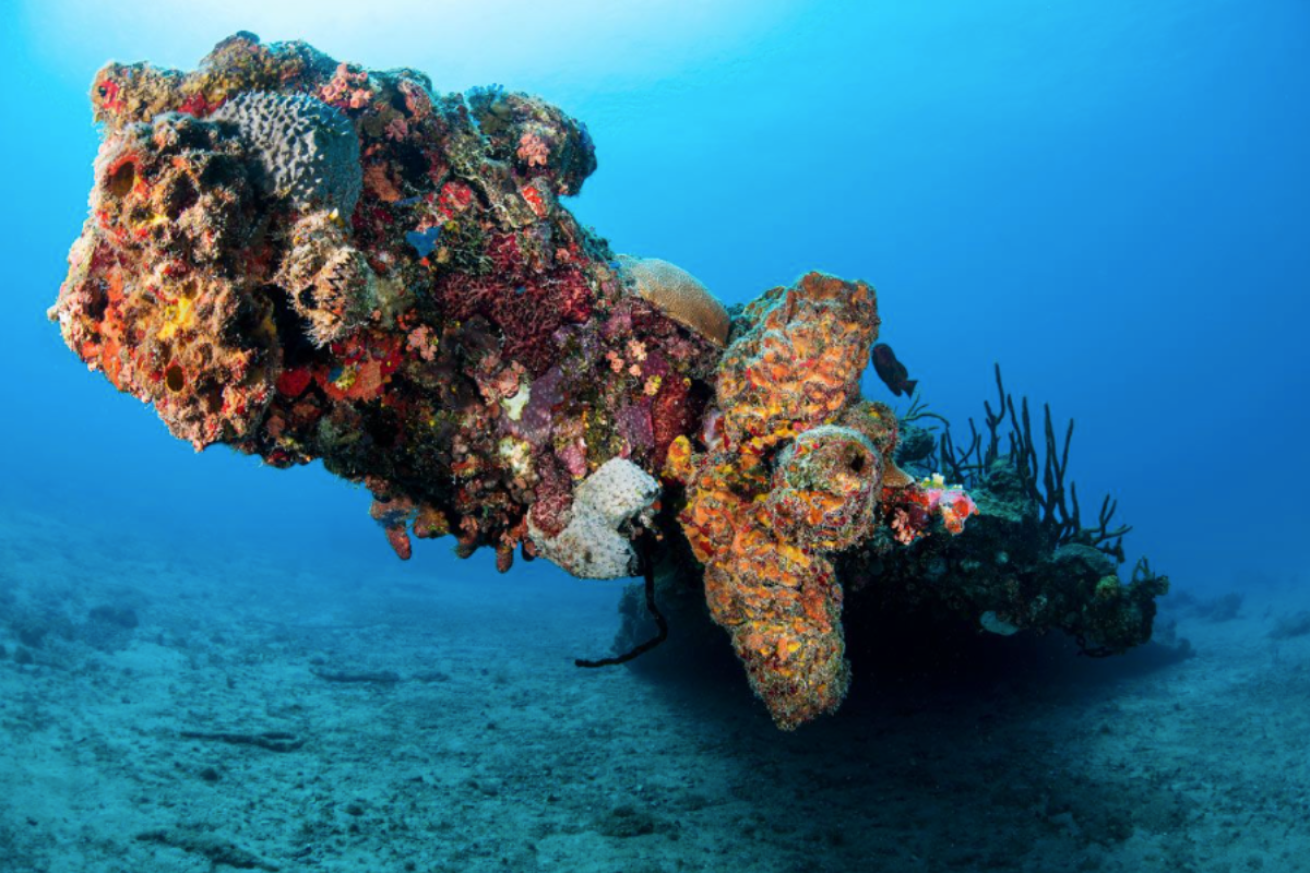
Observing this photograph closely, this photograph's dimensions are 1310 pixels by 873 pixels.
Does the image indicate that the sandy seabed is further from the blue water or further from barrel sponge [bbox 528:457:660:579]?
the blue water

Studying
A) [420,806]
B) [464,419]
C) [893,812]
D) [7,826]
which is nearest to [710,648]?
[893,812]

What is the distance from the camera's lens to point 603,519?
14.3ft

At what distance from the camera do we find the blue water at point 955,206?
67.5 meters

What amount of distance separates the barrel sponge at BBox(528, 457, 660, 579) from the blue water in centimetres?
3504

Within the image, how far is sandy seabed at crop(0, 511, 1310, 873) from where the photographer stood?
5062mm

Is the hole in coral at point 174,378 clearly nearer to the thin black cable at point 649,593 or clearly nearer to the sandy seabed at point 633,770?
the thin black cable at point 649,593

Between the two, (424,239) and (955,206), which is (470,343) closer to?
(424,239)

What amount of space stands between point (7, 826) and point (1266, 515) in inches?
2829

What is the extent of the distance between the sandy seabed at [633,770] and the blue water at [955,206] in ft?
97.2

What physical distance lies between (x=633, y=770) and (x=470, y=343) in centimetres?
488

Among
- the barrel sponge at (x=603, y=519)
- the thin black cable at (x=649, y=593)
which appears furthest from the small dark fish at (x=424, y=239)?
the thin black cable at (x=649, y=593)

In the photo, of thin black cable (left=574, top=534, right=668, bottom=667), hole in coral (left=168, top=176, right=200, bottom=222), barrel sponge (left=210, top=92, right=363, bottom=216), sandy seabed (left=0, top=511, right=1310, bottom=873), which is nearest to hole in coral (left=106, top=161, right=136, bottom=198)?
hole in coral (left=168, top=176, right=200, bottom=222)

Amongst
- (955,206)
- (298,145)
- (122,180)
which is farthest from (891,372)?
(955,206)

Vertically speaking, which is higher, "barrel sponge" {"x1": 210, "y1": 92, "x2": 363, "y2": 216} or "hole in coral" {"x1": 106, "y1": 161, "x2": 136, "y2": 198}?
"barrel sponge" {"x1": 210, "y1": 92, "x2": 363, "y2": 216}
